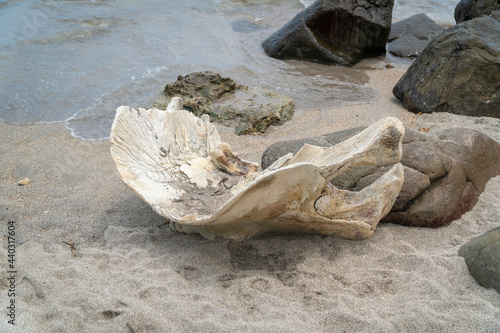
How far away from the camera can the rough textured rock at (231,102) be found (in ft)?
18.4

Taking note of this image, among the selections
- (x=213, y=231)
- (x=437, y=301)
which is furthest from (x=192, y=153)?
(x=437, y=301)

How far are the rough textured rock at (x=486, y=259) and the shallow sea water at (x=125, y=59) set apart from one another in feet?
13.0

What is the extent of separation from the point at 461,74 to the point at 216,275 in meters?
4.77

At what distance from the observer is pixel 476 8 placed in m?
8.65

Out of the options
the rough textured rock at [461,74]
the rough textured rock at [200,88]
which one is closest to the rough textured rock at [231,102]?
the rough textured rock at [200,88]

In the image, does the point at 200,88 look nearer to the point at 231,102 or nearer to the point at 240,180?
the point at 231,102

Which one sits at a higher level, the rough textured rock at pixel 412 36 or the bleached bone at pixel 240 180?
the bleached bone at pixel 240 180

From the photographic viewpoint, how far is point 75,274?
2.60m

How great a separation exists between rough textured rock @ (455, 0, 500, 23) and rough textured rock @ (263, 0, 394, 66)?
1891mm

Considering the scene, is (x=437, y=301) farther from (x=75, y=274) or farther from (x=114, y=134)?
(x=114, y=134)

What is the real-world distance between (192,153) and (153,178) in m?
0.51

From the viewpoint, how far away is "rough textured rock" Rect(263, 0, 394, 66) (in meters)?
8.09

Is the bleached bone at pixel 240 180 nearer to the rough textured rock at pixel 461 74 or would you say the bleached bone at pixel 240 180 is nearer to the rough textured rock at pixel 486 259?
the rough textured rock at pixel 486 259

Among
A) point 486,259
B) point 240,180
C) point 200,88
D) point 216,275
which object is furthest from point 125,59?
point 486,259
